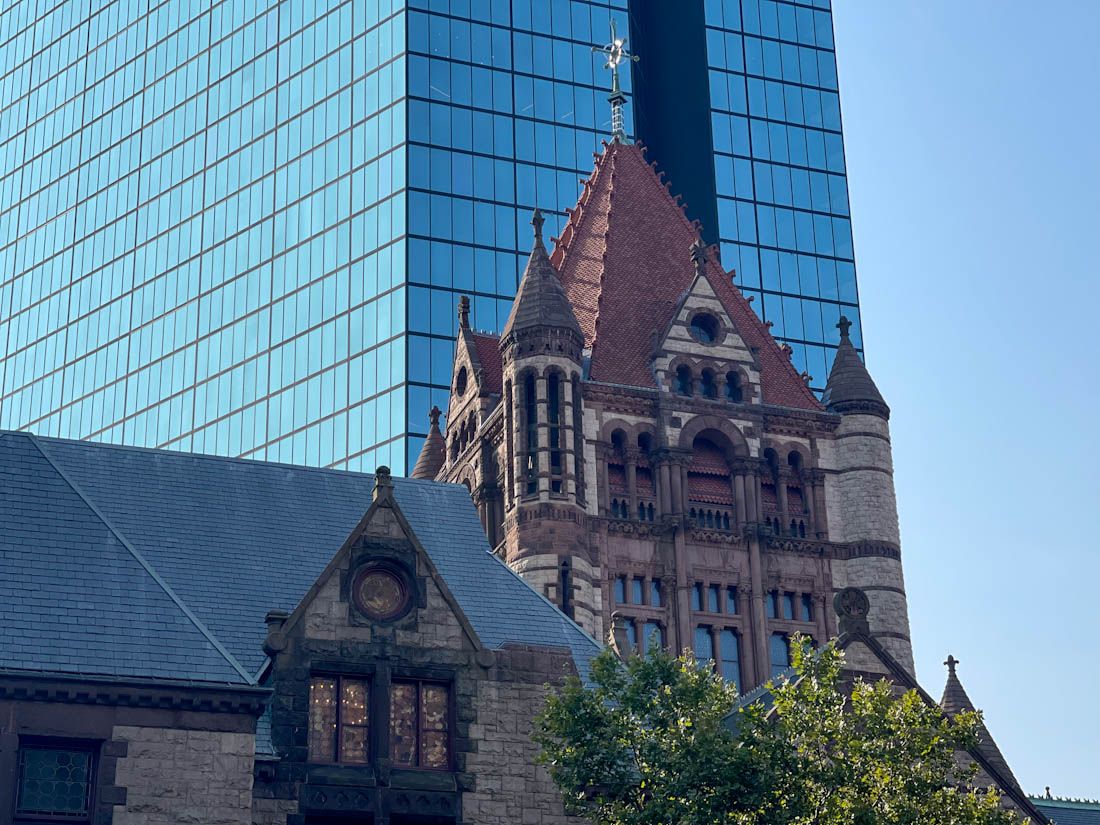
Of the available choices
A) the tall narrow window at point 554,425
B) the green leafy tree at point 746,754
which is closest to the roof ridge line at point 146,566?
the green leafy tree at point 746,754

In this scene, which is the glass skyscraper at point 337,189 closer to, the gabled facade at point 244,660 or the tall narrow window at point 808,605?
the tall narrow window at point 808,605

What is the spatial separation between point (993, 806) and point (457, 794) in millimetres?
8561

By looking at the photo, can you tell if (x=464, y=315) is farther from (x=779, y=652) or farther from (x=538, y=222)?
(x=779, y=652)

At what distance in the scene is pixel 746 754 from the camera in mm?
31219

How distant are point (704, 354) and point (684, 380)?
51.6 inches

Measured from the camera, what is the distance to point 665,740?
3177 centimetres

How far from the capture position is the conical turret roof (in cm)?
6750

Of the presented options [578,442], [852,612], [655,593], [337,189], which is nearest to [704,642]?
[655,593]

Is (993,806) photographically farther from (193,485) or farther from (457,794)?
(193,485)

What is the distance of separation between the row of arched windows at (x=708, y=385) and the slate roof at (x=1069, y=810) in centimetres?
1788

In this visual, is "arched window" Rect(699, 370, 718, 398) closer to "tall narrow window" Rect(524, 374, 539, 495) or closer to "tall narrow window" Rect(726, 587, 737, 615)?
"tall narrow window" Rect(524, 374, 539, 495)

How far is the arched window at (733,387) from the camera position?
70438 millimetres

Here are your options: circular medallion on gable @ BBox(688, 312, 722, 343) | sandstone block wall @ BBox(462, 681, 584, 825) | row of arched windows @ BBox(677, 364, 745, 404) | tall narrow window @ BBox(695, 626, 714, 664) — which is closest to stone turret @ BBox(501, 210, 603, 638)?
tall narrow window @ BBox(695, 626, 714, 664)

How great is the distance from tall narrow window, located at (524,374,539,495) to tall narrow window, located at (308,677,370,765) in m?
31.2
